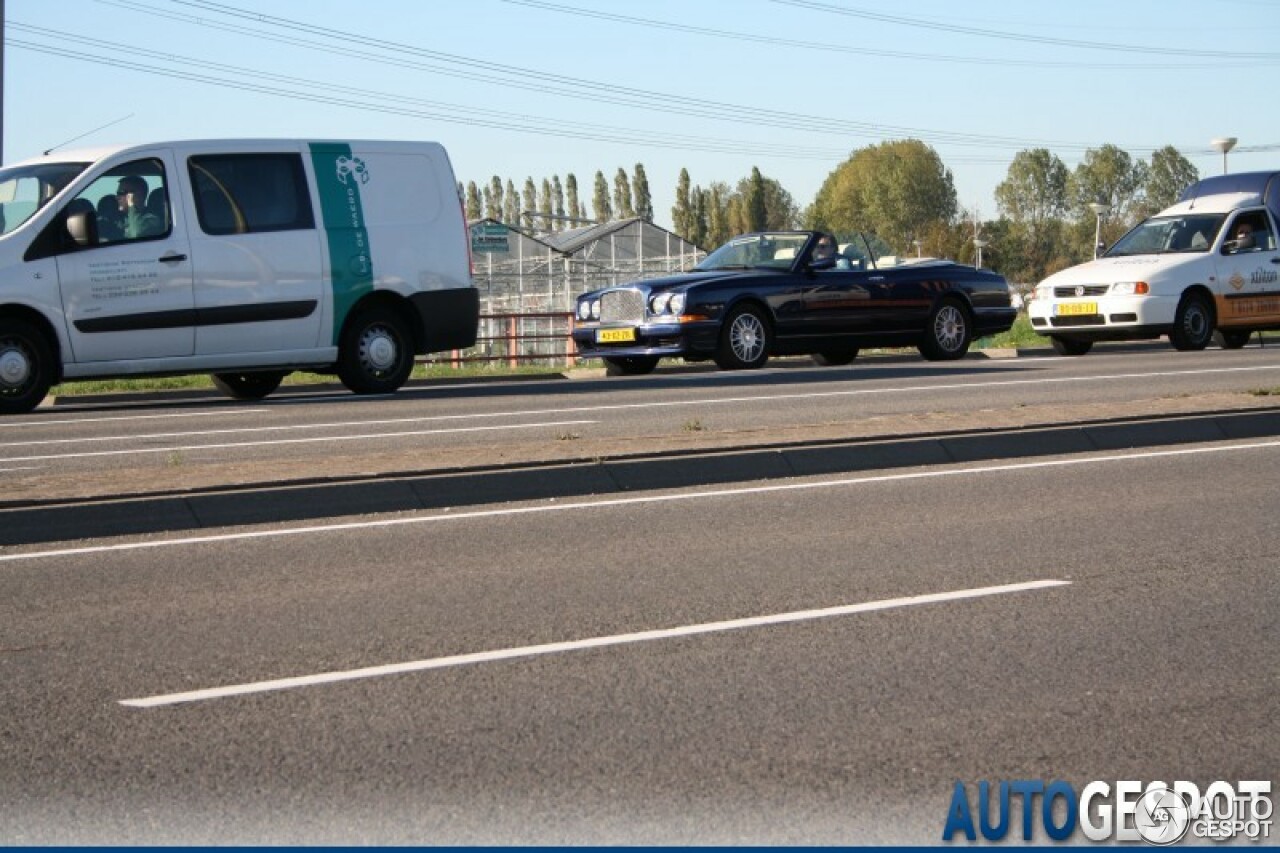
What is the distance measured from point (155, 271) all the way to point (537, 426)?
4.35 metres

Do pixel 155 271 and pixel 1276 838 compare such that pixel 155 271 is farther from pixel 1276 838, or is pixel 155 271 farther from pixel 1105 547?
pixel 1276 838

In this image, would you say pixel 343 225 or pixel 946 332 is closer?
pixel 343 225

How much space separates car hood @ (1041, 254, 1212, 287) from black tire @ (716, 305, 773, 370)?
15.5 feet

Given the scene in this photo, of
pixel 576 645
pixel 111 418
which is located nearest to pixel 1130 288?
pixel 111 418

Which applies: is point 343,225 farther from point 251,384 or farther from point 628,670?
point 628,670

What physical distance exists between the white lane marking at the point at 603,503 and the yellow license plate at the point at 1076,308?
1120cm

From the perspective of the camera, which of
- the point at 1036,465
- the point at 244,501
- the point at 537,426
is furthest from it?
the point at 537,426

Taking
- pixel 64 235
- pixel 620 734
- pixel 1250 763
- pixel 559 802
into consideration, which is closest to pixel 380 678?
pixel 620 734

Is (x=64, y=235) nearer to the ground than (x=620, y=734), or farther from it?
farther from it

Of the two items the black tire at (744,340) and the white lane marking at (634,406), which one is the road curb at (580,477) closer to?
the white lane marking at (634,406)

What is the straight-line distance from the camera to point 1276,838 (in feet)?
14.6

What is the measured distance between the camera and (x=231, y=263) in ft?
54.1

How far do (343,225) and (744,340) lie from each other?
5480 millimetres

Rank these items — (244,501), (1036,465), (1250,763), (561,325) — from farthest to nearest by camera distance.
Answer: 1. (561,325)
2. (1036,465)
3. (244,501)
4. (1250,763)
